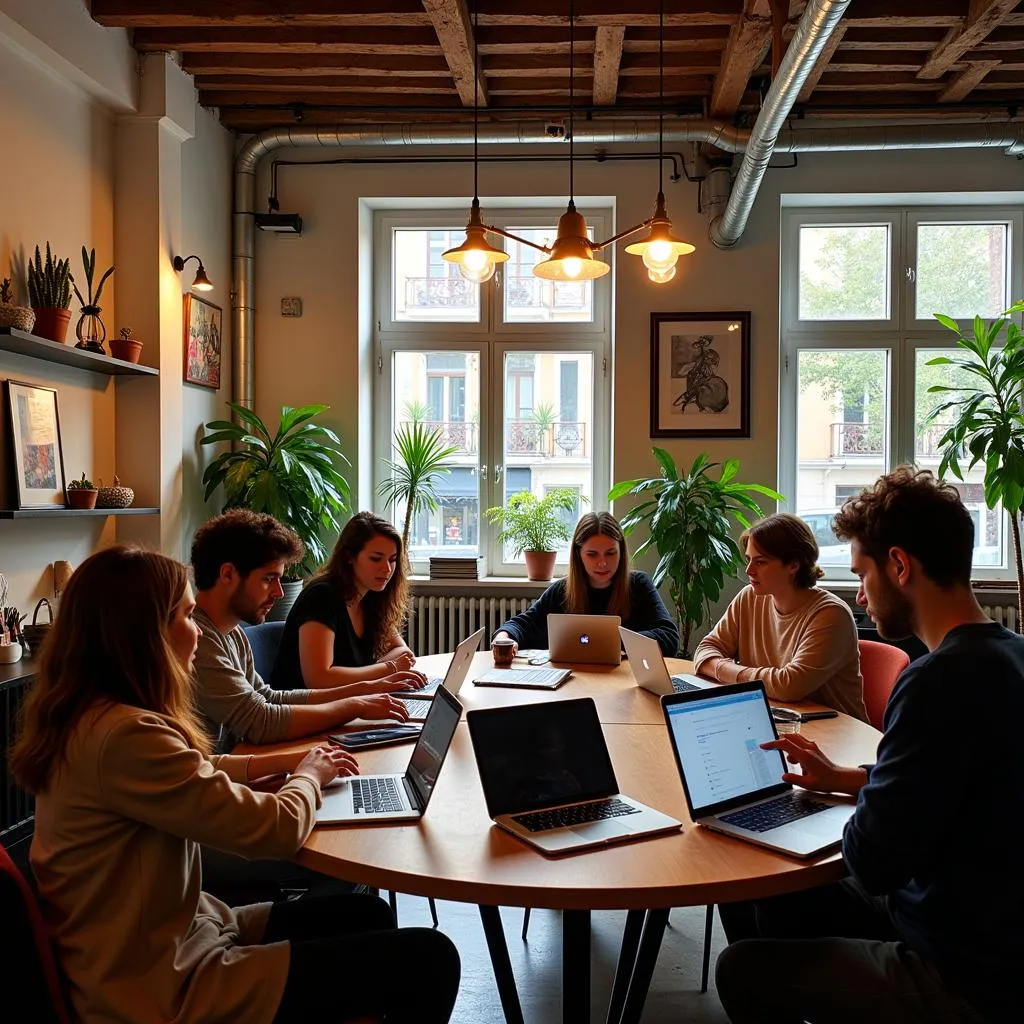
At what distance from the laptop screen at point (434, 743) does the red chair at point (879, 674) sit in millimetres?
1461

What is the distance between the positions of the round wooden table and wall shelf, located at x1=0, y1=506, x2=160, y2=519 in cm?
179

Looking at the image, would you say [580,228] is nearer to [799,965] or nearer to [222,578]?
[222,578]

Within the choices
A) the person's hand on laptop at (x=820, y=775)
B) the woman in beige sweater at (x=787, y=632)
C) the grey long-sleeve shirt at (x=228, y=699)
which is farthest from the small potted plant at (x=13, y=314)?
the person's hand on laptop at (x=820, y=775)

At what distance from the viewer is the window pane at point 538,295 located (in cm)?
503

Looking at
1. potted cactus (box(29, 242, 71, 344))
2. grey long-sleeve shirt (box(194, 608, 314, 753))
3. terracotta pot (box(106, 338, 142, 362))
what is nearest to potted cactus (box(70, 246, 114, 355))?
terracotta pot (box(106, 338, 142, 362))

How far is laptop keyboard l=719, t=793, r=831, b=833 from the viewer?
1551 millimetres

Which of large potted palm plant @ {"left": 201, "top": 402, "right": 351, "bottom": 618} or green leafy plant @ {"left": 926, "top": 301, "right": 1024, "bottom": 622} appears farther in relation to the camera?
large potted palm plant @ {"left": 201, "top": 402, "right": 351, "bottom": 618}

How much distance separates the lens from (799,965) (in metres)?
1.43

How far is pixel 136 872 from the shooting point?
131 centimetres

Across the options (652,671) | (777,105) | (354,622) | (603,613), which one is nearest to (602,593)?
(603,613)

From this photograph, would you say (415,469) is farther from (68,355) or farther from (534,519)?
(68,355)

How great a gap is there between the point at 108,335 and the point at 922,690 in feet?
11.8

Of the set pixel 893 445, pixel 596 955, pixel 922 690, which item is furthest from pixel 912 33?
pixel 596 955

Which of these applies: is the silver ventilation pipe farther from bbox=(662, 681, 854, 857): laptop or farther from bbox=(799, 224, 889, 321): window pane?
bbox=(662, 681, 854, 857): laptop
